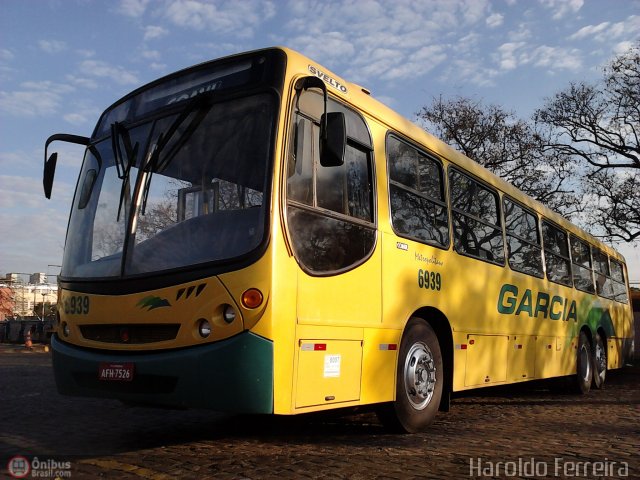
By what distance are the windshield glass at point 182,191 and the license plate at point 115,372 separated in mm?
734

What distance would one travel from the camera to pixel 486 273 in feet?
25.7

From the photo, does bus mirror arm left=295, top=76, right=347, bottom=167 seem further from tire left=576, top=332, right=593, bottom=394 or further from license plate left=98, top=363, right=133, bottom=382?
tire left=576, top=332, right=593, bottom=394

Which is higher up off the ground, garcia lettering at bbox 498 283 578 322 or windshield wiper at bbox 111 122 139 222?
windshield wiper at bbox 111 122 139 222

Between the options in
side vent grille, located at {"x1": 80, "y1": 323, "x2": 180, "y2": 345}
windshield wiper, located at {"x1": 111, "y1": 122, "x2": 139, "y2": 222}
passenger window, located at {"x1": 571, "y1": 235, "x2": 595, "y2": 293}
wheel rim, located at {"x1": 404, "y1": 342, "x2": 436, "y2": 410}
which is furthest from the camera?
passenger window, located at {"x1": 571, "y1": 235, "x2": 595, "y2": 293}

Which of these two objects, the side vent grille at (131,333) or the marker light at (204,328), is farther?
the side vent grille at (131,333)

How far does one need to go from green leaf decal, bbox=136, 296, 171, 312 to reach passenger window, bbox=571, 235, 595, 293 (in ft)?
30.0

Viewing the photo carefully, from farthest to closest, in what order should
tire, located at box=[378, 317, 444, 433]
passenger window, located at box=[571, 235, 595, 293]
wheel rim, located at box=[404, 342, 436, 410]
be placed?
passenger window, located at box=[571, 235, 595, 293] → wheel rim, located at box=[404, 342, 436, 410] → tire, located at box=[378, 317, 444, 433]

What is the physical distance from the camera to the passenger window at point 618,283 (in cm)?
1515

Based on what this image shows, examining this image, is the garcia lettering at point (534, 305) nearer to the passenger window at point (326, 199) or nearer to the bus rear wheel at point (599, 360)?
the bus rear wheel at point (599, 360)

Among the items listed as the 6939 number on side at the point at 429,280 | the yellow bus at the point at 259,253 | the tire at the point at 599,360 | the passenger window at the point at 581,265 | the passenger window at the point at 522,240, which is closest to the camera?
the yellow bus at the point at 259,253

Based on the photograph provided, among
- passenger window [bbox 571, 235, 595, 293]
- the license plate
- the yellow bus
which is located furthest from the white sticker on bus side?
passenger window [bbox 571, 235, 595, 293]

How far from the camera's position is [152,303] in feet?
15.4

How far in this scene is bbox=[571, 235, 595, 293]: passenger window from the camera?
463 inches

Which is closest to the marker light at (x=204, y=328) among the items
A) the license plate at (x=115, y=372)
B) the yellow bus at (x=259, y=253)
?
the yellow bus at (x=259, y=253)
